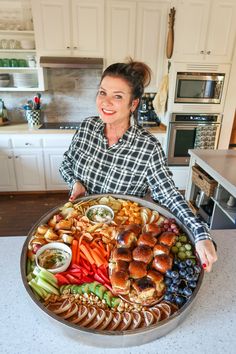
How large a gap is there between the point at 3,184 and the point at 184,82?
2.65 m

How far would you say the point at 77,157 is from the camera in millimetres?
1545

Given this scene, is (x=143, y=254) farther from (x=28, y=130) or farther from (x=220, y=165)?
(x=28, y=130)

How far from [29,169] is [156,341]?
2.93 metres

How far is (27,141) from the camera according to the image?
317 cm

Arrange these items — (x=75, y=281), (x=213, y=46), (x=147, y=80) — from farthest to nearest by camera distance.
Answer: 1. (x=213, y=46)
2. (x=147, y=80)
3. (x=75, y=281)

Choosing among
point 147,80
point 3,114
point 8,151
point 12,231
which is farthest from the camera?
point 3,114

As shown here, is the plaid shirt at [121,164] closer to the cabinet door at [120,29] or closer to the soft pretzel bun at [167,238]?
the soft pretzel bun at [167,238]

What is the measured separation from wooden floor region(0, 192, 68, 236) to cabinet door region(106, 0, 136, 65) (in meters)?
1.91

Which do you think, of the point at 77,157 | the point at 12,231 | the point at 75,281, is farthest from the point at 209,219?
the point at 12,231

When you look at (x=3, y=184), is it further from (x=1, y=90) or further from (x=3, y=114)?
(x=1, y=90)

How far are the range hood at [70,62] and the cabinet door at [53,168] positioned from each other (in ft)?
3.31

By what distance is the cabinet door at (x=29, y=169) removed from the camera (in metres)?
3.22

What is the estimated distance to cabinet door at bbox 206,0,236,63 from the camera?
2.83 m

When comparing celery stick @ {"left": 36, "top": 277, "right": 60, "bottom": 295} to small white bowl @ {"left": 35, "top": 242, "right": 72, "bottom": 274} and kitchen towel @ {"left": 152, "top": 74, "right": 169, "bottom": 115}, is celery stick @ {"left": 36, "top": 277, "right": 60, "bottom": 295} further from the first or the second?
kitchen towel @ {"left": 152, "top": 74, "right": 169, "bottom": 115}
